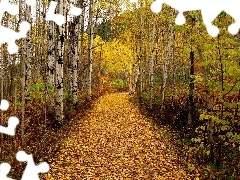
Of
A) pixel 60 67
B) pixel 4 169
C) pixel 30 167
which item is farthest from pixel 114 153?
pixel 4 169

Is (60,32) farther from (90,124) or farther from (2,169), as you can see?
(2,169)

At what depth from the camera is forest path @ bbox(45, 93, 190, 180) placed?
8.61 metres

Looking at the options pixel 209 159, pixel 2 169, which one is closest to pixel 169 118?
pixel 209 159

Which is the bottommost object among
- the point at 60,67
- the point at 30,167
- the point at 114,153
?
the point at 114,153

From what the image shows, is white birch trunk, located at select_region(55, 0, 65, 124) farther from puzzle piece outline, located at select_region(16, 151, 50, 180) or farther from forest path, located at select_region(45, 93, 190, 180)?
puzzle piece outline, located at select_region(16, 151, 50, 180)

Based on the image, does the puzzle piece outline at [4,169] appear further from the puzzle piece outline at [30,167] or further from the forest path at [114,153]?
the forest path at [114,153]

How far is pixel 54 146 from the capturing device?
959cm

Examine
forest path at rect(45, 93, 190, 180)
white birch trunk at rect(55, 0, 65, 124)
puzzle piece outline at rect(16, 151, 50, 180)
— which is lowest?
forest path at rect(45, 93, 190, 180)

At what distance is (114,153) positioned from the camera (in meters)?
10.2

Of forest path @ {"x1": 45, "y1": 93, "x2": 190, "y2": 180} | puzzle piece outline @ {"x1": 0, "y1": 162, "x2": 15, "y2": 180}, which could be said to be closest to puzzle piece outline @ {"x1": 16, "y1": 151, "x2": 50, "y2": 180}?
forest path @ {"x1": 45, "y1": 93, "x2": 190, "y2": 180}

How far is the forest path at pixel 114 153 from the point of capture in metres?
8.61

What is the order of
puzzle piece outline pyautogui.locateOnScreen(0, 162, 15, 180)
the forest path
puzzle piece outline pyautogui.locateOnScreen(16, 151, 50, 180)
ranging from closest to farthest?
puzzle piece outline pyautogui.locateOnScreen(0, 162, 15, 180) → puzzle piece outline pyautogui.locateOnScreen(16, 151, 50, 180) → the forest path

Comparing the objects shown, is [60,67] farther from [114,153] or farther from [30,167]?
[30,167]

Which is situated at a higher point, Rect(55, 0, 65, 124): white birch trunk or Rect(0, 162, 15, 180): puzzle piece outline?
Rect(55, 0, 65, 124): white birch trunk
